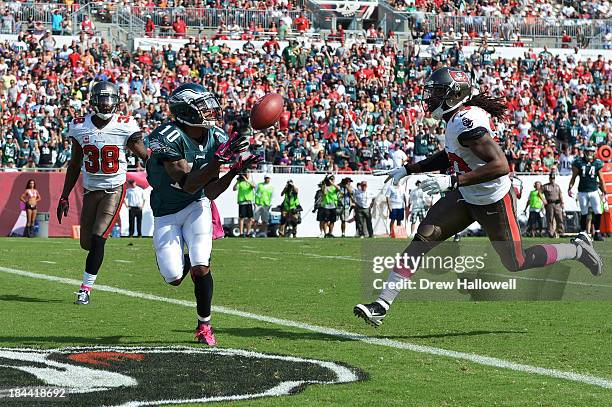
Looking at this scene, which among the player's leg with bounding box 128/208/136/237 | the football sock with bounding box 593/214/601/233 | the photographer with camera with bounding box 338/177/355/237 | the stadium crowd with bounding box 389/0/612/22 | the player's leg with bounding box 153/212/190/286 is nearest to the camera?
the player's leg with bounding box 153/212/190/286

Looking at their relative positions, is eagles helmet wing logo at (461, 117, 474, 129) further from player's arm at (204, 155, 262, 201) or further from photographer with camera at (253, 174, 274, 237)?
photographer with camera at (253, 174, 274, 237)

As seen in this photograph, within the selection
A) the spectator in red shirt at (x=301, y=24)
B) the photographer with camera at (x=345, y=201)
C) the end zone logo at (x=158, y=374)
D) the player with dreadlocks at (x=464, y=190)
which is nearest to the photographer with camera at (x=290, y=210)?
the photographer with camera at (x=345, y=201)

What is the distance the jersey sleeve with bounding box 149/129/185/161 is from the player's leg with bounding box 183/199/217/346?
454mm

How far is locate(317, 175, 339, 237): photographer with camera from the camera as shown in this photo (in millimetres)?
23500

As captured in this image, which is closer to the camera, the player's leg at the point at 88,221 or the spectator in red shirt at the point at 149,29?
the player's leg at the point at 88,221

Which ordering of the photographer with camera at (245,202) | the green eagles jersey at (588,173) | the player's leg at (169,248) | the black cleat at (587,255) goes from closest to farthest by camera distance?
the player's leg at (169,248) < the black cleat at (587,255) < the green eagles jersey at (588,173) < the photographer with camera at (245,202)

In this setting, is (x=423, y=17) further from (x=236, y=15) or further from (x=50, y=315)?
(x=50, y=315)

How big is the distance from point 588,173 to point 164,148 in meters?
15.2

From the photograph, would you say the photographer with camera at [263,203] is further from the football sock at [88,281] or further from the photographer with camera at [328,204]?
the football sock at [88,281]

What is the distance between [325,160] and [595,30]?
584 inches

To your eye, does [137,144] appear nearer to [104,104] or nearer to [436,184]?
[104,104]

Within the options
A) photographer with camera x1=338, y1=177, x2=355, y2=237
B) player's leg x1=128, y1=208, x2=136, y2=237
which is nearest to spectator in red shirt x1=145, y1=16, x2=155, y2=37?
photographer with camera x1=338, y1=177, x2=355, y2=237

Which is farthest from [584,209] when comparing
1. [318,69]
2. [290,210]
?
[318,69]

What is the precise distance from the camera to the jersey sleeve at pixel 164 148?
6.99m
